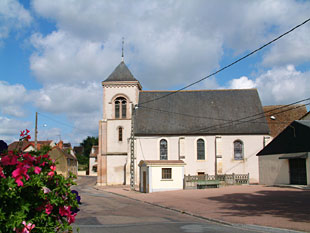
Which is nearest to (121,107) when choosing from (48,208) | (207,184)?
(207,184)

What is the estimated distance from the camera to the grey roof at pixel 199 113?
38.9m

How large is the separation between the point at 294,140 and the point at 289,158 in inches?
64.6

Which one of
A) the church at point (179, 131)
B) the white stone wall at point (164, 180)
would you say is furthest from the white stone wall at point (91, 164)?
the white stone wall at point (164, 180)

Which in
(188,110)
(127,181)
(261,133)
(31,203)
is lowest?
(127,181)

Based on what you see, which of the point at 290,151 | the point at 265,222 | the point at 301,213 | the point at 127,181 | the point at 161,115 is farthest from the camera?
the point at 161,115

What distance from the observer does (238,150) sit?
38469mm

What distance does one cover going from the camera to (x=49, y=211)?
14.6 feet

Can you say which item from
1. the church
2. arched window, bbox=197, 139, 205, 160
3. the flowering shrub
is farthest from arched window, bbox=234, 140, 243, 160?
the flowering shrub

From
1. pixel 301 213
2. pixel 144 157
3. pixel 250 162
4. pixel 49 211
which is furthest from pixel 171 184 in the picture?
pixel 49 211

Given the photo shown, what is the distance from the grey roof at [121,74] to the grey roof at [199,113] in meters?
2.76

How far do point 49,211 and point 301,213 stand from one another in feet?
36.3

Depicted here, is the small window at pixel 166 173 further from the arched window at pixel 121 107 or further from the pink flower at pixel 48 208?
the pink flower at pixel 48 208

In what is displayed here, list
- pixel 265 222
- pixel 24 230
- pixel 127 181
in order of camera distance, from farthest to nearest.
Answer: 1. pixel 127 181
2. pixel 265 222
3. pixel 24 230

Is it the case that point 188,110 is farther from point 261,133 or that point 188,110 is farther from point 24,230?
point 24,230
